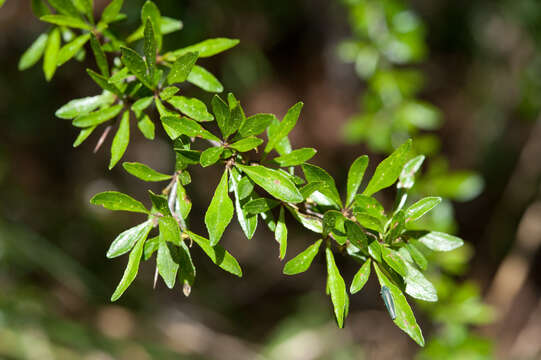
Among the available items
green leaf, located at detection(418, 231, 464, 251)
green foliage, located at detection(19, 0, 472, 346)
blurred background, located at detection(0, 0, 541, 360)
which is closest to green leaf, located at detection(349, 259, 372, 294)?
green foliage, located at detection(19, 0, 472, 346)

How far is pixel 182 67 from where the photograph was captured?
0.47m

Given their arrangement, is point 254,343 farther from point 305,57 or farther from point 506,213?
point 305,57

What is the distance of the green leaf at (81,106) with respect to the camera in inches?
20.8

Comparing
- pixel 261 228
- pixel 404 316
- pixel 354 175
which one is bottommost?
pixel 261 228

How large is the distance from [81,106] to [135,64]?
12 cm

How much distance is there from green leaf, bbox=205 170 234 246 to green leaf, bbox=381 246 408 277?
17 centimetres

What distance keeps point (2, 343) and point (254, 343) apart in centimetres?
102

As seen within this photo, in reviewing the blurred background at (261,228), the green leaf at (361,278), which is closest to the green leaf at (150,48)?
the green leaf at (361,278)

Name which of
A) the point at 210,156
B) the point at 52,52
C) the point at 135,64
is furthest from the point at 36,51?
the point at 210,156

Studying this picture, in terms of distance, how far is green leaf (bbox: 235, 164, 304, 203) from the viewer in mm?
448

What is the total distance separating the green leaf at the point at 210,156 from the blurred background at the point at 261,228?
3.76 ft

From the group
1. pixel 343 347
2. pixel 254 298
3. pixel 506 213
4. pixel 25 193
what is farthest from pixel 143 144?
pixel 506 213

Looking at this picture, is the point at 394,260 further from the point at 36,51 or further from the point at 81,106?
the point at 36,51

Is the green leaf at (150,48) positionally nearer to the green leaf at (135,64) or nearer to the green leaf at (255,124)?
the green leaf at (135,64)
